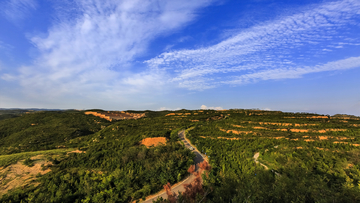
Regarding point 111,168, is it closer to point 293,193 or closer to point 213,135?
point 293,193

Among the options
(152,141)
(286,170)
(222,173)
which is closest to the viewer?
(286,170)

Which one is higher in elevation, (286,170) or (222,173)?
(286,170)

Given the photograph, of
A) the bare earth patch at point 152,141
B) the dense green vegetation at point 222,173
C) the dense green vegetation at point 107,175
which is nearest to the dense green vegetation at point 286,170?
the dense green vegetation at point 222,173

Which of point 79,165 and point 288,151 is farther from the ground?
point 288,151

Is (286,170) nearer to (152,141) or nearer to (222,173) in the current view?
(222,173)

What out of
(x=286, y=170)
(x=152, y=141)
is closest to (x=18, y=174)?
(x=152, y=141)

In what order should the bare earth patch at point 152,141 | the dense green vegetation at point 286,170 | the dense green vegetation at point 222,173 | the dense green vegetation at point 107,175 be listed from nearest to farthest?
the dense green vegetation at point 286,170
the dense green vegetation at point 222,173
the dense green vegetation at point 107,175
the bare earth patch at point 152,141

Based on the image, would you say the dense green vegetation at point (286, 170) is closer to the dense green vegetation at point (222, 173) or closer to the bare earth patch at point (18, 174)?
the dense green vegetation at point (222, 173)

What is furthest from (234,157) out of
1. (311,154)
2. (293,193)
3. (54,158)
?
(54,158)
